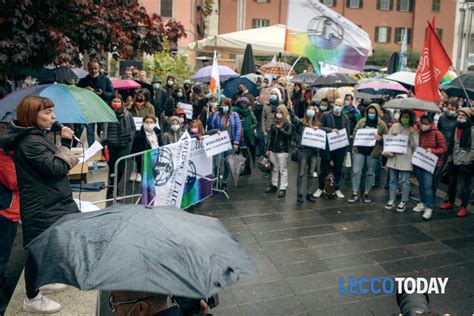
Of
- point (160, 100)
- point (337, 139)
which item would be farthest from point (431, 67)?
point (160, 100)

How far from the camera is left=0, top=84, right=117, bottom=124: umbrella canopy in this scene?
519 centimetres

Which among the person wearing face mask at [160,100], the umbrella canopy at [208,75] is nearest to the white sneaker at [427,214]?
the person wearing face mask at [160,100]

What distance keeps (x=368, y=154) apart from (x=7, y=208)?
6249mm

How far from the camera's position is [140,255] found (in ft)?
6.49

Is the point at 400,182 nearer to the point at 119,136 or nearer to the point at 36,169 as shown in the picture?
the point at 119,136

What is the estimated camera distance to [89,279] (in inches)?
75.5

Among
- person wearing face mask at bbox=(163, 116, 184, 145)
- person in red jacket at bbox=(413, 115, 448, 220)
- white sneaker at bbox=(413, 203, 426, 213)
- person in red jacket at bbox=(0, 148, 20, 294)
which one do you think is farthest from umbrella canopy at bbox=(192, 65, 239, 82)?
person in red jacket at bbox=(0, 148, 20, 294)

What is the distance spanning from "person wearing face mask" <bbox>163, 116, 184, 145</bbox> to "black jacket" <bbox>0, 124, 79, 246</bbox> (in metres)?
4.34

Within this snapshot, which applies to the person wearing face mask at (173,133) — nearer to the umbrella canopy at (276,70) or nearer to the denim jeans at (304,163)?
the denim jeans at (304,163)

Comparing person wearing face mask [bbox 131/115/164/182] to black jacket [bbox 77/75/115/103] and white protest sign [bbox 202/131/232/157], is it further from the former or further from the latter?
black jacket [bbox 77/75/115/103]

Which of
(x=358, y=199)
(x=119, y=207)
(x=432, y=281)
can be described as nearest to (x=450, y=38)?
(x=358, y=199)

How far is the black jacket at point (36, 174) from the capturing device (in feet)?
12.3

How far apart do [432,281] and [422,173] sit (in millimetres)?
2991

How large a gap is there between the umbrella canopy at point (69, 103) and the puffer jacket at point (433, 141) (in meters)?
5.29
